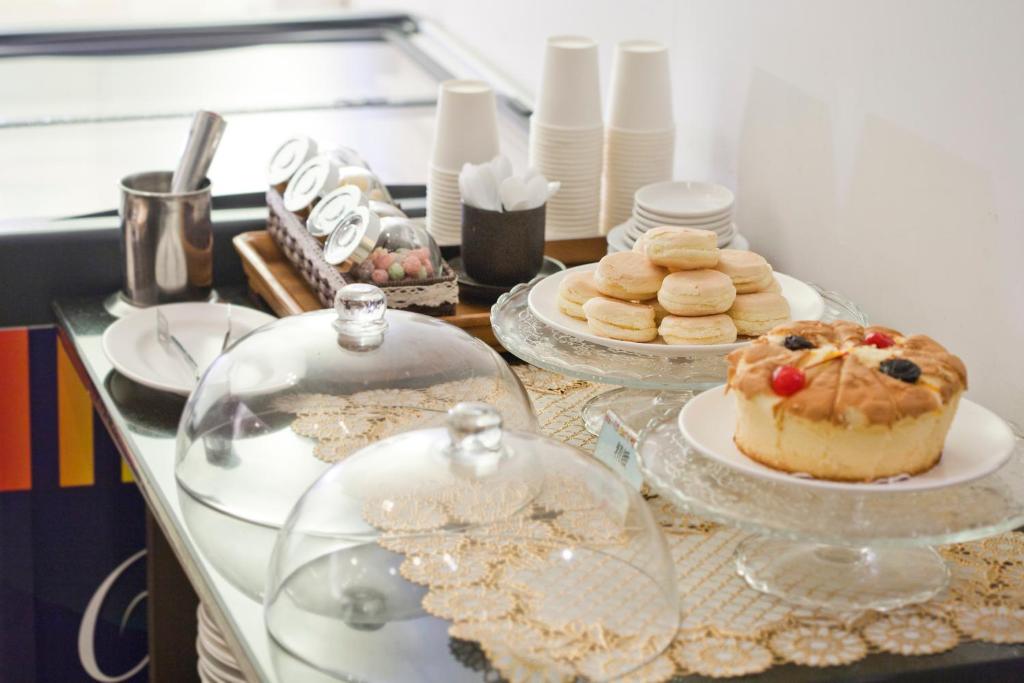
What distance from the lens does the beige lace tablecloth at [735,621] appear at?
36.3 inches

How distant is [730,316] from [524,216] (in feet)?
1.13

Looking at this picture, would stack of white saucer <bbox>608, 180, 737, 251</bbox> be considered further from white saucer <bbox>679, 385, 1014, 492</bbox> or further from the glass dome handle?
the glass dome handle

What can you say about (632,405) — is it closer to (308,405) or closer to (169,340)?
(308,405)

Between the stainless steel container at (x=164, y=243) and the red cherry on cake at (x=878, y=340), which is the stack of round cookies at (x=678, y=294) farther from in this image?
the stainless steel container at (x=164, y=243)

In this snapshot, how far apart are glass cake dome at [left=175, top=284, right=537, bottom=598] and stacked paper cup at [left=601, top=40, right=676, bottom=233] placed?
24.5 inches

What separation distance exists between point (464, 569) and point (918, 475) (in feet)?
1.13

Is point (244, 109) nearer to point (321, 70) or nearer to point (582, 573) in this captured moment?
point (321, 70)

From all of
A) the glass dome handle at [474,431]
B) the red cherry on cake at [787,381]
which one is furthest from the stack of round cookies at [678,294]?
the glass dome handle at [474,431]

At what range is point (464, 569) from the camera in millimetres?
967

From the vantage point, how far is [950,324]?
1.37 metres

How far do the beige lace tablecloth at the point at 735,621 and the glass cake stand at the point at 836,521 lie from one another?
2cm

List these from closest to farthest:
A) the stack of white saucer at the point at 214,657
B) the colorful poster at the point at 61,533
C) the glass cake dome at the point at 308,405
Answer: the glass cake dome at the point at 308,405, the stack of white saucer at the point at 214,657, the colorful poster at the point at 61,533

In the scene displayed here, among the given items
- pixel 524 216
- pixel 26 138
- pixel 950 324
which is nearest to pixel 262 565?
pixel 524 216

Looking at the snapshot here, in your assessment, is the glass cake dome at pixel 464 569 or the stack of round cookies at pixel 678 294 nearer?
the glass cake dome at pixel 464 569
